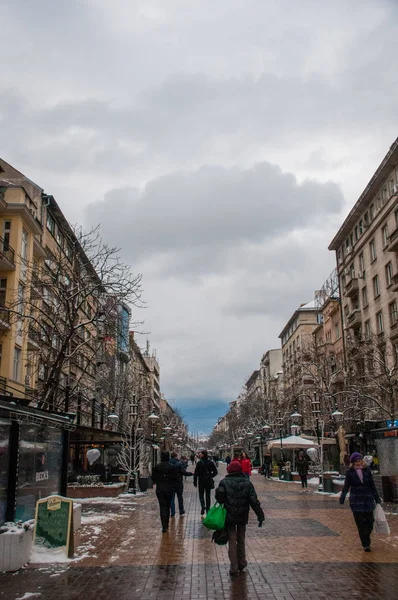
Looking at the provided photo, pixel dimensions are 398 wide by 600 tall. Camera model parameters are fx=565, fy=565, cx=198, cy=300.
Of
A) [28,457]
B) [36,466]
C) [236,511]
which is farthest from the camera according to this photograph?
[36,466]

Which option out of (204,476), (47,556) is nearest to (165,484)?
(204,476)

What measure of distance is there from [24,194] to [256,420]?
156ft

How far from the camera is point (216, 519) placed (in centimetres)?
816

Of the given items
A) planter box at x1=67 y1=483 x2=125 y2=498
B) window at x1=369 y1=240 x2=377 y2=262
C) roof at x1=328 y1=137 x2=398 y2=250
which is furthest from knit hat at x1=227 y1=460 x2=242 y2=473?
window at x1=369 y1=240 x2=377 y2=262

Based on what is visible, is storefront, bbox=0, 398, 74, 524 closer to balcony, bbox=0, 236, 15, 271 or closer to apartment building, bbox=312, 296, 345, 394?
balcony, bbox=0, 236, 15, 271

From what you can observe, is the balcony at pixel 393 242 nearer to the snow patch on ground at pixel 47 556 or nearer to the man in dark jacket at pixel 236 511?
the man in dark jacket at pixel 236 511

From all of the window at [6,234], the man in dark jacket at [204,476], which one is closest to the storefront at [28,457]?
the man in dark jacket at [204,476]

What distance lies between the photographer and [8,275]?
33156 mm

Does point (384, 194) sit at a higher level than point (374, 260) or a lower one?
higher

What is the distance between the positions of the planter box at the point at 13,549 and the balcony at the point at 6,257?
2475 centimetres

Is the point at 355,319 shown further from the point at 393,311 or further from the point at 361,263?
the point at 393,311

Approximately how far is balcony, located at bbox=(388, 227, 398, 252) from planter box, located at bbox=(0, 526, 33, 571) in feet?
107

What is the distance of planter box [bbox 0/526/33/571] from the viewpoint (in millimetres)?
8570

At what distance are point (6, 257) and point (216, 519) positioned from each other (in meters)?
26.9
